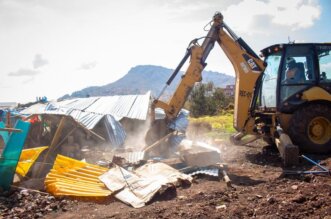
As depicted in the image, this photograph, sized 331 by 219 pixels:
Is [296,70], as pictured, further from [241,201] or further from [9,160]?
[9,160]

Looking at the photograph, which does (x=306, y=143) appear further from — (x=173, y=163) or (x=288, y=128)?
(x=173, y=163)

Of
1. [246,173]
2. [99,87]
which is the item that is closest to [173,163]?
[246,173]

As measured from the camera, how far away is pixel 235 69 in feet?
29.1

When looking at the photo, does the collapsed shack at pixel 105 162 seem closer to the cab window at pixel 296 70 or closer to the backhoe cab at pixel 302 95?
the backhoe cab at pixel 302 95

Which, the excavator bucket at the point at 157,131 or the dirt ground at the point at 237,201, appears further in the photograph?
the excavator bucket at the point at 157,131

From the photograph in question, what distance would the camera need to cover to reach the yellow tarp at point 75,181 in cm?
605

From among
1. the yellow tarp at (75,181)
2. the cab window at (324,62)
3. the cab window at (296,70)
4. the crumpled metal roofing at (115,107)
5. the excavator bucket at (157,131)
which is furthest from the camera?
the crumpled metal roofing at (115,107)

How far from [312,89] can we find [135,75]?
320ft

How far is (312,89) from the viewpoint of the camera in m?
8.14

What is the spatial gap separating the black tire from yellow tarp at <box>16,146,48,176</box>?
18.7 feet

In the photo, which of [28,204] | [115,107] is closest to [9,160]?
[28,204]

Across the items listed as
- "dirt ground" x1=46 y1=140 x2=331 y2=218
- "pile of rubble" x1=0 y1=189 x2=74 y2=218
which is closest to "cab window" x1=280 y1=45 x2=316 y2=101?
"dirt ground" x1=46 y1=140 x2=331 y2=218

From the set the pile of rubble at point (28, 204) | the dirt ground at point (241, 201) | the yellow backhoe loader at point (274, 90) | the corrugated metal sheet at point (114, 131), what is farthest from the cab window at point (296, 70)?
the corrugated metal sheet at point (114, 131)

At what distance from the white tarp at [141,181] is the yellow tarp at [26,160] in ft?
5.82
